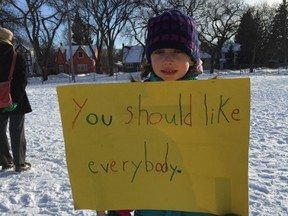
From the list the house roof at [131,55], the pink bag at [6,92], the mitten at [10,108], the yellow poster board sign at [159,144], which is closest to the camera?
the yellow poster board sign at [159,144]

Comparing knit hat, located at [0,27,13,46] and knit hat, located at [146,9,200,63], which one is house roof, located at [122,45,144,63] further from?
knit hat, located at [146,9,200,63]

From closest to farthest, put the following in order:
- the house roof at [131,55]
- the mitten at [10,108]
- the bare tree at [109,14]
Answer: the mitten at [10,108] → the bare tree at [109,14] → the house roof at [131,55]

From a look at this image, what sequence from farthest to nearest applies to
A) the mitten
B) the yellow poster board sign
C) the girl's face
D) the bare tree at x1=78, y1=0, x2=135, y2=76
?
1. the bare tree at x1=78, y1=0, x2=135, y2=76
2. the mitten
3. the girl's face
4. the yellow poster board sign

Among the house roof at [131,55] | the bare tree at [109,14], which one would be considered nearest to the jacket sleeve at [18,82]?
the bare tree at [109,14]

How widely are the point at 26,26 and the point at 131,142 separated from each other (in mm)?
39847

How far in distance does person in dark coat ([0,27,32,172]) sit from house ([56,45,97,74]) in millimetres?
54906

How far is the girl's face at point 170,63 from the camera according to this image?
1715 millimetres

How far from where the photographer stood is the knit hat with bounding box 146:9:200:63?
68.9 inches

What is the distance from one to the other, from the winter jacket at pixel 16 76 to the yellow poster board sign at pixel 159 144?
10.4ft

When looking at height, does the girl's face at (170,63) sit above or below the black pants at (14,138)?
above

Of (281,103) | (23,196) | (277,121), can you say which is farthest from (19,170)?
(281,103)

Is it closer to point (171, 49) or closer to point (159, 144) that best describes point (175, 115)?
point (159, 144)

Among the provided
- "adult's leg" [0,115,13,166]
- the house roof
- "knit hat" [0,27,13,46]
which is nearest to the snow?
"adult's leg" [0,115,13,166]

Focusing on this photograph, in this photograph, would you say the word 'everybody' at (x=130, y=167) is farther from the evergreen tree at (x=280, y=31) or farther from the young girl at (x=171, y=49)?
the evergreen tree at (x=280, y=31)
